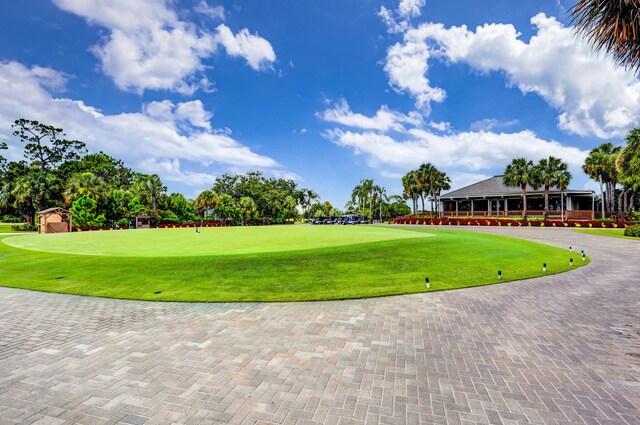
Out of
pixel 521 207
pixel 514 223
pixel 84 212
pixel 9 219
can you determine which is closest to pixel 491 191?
pixel 521 207

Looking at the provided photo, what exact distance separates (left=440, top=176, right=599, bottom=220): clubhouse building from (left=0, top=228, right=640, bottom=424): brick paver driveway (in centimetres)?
5447

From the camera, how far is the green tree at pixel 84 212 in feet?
158

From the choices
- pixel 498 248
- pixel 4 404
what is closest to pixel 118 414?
pixel 4 404

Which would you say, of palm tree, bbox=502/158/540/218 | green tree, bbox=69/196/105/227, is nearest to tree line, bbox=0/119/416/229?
green tree, bbox=69/196/105/227

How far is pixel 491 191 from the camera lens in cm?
5984

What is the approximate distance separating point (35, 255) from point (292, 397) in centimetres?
2018

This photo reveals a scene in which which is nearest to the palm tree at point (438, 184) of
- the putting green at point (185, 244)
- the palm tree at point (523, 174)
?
the palm tree at point (523, 174)

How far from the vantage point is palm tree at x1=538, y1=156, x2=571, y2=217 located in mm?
48375

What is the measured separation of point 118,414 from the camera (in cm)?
383

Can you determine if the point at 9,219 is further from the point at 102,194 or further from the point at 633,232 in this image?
the point at 633,232

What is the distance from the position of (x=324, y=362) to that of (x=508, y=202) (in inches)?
2683

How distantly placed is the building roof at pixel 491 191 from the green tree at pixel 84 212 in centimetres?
6697

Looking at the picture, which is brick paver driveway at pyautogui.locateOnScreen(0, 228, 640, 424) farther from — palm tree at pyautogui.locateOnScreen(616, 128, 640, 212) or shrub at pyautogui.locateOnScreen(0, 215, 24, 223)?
shrub at pyautogui.locateOnScreen(0, 215, 24, 223)

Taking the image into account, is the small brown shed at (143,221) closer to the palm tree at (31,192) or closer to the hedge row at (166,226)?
the hedge row at (166,226)
